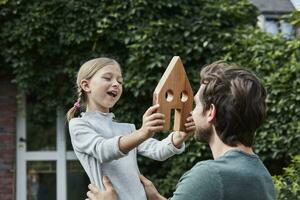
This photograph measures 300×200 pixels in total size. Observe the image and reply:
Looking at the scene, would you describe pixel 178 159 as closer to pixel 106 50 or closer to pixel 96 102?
pixel 106 50

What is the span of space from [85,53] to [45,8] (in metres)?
0.75

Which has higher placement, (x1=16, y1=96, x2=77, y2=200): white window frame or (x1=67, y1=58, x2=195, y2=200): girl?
(x1=16, y1=96, x2=77, y2=200): white window frame

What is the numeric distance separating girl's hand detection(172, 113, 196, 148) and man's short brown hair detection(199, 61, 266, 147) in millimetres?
417

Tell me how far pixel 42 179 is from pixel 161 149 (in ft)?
19.9

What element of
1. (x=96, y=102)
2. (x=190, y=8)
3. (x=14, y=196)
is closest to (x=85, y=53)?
(x=190, y=8)

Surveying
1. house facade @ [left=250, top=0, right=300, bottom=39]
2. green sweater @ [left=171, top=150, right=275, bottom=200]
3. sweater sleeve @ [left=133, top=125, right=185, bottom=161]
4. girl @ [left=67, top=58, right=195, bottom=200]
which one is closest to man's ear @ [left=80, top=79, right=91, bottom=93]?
girl @ [left=67, top=58, right=195, bottom=200]

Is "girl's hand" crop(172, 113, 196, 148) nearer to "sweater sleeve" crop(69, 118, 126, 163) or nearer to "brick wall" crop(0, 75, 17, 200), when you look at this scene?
"sweater sleeve" crop(69, 118, 126, 163)

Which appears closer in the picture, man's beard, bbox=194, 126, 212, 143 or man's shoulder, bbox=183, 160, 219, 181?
man's shoulder, bbox=183, 160, 219, 181

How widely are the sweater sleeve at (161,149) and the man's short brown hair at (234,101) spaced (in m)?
0.62

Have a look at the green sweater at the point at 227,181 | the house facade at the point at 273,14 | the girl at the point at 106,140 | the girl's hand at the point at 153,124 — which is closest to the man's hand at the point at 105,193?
the girl at the point at 106,140

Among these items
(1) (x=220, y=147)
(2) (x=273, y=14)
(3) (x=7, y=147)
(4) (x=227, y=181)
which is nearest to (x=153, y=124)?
(1) (x=220, y=147)

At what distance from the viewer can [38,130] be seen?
8.38m

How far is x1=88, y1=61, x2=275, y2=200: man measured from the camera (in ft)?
5.94

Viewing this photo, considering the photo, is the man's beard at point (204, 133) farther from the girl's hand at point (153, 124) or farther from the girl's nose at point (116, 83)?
the girl's nose at point (116, 83)
